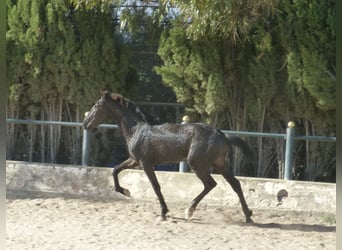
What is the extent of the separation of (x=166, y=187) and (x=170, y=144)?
1.49 meters

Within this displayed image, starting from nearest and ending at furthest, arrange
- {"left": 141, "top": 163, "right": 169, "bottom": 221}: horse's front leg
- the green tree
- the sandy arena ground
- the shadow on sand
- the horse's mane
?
the sandy arena ground
the shadow on sand
{"left": 141, "top": 163, "right": 169, "bottom": 221}: horse's front leg
the horse's mane
the green tree

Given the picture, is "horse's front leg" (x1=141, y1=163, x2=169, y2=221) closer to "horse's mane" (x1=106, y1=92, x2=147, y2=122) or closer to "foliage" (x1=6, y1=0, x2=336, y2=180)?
"horse's mane" (x1=106, y1=92, x2=147, y2=122)

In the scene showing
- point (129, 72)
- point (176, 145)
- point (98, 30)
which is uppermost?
point (98, 30)

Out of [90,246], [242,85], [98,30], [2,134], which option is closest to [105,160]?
[98,30]

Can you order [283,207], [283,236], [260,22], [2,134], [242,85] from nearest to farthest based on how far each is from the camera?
[2,134]
[283,236]
[283,207]
[260,22]
[242,85]

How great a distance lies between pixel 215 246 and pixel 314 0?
429cm

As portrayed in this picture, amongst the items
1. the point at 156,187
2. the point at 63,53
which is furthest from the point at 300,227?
the point at 63,53

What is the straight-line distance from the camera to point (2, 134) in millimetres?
2053

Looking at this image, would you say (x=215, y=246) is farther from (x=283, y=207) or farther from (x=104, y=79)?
(x=104, y=79)

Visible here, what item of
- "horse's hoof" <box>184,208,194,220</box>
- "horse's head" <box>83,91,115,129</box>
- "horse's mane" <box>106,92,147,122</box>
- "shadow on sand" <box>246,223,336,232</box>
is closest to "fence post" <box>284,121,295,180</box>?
"shadow on sand" <box>246,223,336,232</box>

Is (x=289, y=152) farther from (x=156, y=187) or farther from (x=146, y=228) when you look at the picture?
(x=146, y=228)

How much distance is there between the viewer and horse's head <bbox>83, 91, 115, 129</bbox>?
25.2 ft

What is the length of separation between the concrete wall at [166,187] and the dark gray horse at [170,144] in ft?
2.76

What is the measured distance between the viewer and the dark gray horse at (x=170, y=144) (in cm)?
708
